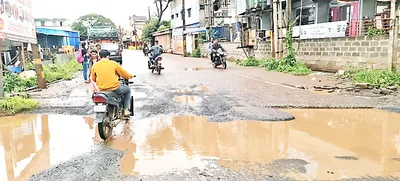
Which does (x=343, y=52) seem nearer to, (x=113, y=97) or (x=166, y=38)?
(x=113, y=97)

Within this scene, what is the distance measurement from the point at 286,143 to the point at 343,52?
952cm

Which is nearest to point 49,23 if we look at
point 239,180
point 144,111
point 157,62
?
point 157,62

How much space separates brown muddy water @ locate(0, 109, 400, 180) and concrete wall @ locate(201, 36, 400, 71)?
5.38m

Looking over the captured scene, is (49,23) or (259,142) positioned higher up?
(49,23)

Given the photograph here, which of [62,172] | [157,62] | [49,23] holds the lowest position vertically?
[62,172]

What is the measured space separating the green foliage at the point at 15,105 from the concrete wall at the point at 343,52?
10.7 meters

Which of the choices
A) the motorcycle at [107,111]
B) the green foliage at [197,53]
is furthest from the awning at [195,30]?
the motorcycle at [107,111]

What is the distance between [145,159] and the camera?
14.9 ft

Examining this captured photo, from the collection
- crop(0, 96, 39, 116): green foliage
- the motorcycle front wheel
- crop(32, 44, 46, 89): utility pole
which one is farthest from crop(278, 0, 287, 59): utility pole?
the motorcycle front wheel

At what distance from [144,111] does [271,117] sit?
9.22 feet

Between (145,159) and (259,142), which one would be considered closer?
(145,159)

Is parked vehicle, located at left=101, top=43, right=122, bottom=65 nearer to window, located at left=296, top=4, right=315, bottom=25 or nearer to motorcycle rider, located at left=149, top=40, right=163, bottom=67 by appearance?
motorcycle rider, located at left=149, top=40, right=163, bottom=67

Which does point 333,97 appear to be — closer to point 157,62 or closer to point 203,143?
point 203,143

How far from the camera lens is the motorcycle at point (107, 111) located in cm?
523
